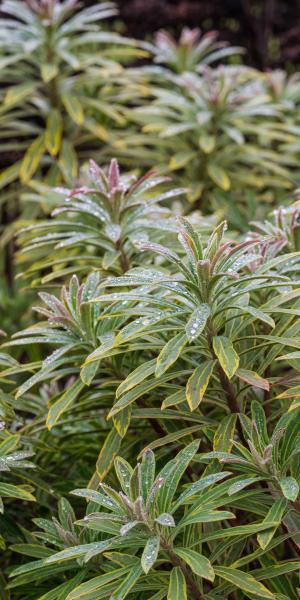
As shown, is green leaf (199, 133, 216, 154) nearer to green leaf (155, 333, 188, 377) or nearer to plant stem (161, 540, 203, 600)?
green leaf (155, 333, 188, 377)

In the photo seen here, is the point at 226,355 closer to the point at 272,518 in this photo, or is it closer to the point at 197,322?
the point at 197,322

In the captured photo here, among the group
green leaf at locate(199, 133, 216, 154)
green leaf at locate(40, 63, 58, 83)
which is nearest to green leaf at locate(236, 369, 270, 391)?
green leaf at locate(199, 133, 216, 154)

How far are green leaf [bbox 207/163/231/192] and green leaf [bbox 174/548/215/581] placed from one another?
2348 mm

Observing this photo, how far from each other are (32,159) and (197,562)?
9.68 ft

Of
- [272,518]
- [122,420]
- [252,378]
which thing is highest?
[252,378]

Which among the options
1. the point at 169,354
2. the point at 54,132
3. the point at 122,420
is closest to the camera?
the point at 169,354

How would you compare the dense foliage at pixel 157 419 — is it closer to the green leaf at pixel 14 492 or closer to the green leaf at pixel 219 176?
the green leaf at pixel 14 492

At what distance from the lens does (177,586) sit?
1.63m

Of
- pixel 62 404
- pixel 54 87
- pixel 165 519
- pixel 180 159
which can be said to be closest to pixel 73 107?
pixel 54 87

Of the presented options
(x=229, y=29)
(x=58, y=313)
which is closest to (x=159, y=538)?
(x=58, y=313)

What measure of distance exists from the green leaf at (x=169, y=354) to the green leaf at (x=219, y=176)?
204 cm

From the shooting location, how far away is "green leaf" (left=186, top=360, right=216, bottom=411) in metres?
1.77

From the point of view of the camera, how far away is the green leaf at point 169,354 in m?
1.74

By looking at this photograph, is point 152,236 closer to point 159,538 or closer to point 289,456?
point 289,456
